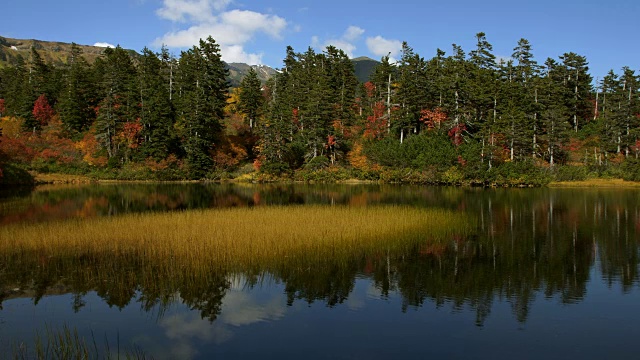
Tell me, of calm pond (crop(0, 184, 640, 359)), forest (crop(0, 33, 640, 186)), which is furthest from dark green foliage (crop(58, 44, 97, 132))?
calm pond (crop(0, 184, 640, 359))

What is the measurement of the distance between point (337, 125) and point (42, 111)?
59048 mm

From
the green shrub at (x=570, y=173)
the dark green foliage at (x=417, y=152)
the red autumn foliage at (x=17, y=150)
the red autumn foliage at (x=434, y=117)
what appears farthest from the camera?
the red autumn foliage at (x=434, y=117)

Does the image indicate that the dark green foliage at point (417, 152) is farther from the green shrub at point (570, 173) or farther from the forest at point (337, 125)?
the green shrub at point (570, 173)

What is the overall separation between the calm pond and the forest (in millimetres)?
48813

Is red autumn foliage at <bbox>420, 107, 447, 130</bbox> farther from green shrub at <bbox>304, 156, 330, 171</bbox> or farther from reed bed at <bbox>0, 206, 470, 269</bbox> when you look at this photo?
reed bed at <bbox>0, 206, 470, 269</bbox>

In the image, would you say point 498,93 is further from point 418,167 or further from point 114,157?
point 114,157

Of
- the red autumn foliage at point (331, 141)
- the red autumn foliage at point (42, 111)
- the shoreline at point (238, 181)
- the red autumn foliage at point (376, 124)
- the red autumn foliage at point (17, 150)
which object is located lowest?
the shoreline at point (238, 181)

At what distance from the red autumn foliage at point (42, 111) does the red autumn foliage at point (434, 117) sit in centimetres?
7404

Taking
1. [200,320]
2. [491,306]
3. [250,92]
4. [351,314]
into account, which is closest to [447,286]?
[491,306]

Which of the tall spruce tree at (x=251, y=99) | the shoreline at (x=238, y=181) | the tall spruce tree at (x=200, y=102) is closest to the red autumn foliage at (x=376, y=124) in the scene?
the shoreline at (x=238, y=181)

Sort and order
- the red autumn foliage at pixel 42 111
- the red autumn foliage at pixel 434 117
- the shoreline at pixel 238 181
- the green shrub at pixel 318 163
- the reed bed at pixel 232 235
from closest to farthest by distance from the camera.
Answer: the reed bed at pixel 232 235 < the shoreline at pixel 238 181 < the red autumn foliage at pixel 434 117 < the green shrub at pixel 318 163 < the red autumn foliage at pixel 42 111

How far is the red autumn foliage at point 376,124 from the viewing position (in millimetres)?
81188

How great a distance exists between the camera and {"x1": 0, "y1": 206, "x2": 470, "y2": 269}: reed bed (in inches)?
745

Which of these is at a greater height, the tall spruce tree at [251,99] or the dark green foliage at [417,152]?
the tall spruce tree at [251,99]
